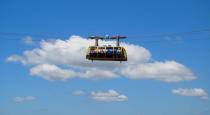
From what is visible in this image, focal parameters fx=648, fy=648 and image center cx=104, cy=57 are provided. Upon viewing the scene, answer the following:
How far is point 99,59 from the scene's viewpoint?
145875 millimetres

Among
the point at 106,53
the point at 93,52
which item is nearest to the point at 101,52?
the point at 106,53

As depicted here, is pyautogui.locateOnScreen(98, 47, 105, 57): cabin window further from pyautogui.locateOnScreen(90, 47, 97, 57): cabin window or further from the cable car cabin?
pyautogui.locateOnScreen(90, 47, 97, 57): cabin window

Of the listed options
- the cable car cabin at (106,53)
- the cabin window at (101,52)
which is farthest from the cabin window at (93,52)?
the cabin window at (101,52)

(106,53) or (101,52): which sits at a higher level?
(101,52)

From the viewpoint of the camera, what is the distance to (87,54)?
146 meters

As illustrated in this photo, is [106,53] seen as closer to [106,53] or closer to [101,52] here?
[106,53]

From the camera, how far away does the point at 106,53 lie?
14525cm

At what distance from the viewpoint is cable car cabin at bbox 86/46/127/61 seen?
476ft

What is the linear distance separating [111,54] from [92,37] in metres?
5.86

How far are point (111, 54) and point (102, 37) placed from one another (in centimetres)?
439

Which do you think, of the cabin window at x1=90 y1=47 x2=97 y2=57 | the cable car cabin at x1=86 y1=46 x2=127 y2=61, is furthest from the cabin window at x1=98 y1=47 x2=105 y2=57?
the cabin window at x1=90 y1=47 x2=97 y2=57

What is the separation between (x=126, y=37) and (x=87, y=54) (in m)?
9.57

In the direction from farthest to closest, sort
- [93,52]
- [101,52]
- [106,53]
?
[101,52]
[106,53]
[93,52]

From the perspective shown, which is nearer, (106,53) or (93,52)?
(93,52)
